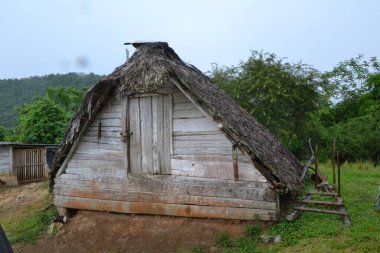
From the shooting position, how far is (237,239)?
7.29 meters

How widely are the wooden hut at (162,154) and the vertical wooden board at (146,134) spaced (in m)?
0.02

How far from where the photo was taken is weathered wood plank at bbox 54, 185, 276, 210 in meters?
7.61

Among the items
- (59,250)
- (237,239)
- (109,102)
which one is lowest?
(59,250)

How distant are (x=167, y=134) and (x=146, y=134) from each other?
57 cm

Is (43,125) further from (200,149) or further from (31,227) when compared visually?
(200,149)

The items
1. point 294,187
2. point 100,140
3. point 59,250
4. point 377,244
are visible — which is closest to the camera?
point 377,244

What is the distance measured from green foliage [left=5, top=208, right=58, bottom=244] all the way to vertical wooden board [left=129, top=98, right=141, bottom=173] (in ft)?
10.1

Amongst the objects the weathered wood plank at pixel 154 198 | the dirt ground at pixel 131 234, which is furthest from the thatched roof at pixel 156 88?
the dirt ground at pixel 131 234

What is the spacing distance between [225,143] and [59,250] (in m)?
4.57

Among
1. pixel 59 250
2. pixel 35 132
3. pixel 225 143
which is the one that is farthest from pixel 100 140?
pixel 35 132

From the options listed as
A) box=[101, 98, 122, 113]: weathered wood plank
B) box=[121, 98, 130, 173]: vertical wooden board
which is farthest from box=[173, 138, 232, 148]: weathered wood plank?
box=[101, 98, 122, 113]: weathered wood plank

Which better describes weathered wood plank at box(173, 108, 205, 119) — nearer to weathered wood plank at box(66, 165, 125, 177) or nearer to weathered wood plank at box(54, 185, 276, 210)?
weathered wood plank at box(54, 185, 276, 210)

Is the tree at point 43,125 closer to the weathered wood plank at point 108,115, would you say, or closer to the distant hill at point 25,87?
the distant hill at point 25,87

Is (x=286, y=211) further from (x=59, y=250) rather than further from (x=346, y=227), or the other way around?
(x=59, y=250)
